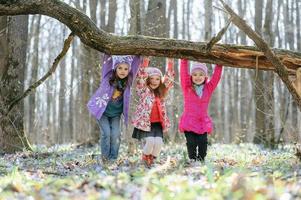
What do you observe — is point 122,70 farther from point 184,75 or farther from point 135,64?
point 184,75

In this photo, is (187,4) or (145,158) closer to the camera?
(145,158)

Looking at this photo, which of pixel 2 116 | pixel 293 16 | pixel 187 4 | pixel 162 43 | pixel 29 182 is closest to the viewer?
pixel 29 182

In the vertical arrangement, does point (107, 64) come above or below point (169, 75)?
above

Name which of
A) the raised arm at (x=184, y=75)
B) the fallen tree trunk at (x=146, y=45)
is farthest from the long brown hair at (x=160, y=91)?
the fallen tree trunk at (x=146, y=45)

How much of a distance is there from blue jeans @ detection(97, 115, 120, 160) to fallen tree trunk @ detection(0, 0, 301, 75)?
127 cm

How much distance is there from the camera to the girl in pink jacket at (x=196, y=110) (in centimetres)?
853

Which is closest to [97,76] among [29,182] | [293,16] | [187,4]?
[29,182]

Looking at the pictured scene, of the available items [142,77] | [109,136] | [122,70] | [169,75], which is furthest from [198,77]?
[109,136]

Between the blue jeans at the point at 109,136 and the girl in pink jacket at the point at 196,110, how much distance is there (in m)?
1.19

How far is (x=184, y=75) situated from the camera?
335 inches

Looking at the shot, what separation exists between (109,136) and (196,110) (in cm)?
162

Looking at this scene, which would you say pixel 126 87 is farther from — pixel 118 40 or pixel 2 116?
pixel 2 116

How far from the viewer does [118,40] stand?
7.61 metres

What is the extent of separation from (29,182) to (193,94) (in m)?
4.32
